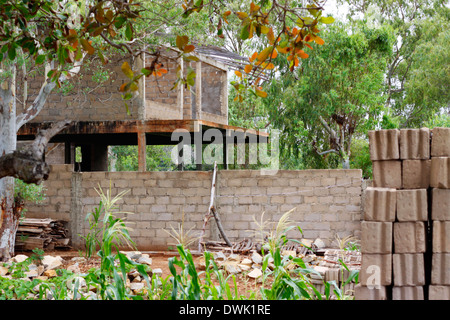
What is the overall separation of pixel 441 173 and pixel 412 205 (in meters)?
0.33

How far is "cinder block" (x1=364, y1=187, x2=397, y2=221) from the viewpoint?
14.0 ft

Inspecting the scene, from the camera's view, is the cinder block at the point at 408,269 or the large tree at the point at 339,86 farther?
the large tree at the point at 339,86

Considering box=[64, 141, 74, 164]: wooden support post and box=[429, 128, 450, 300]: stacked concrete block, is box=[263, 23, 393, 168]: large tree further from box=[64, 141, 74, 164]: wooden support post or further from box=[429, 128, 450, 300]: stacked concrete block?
box=[429, 128, 450, 300]: stacked concrete block

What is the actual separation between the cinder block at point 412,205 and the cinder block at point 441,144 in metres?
0.34

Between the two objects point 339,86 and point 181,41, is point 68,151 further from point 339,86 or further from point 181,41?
point 181,41

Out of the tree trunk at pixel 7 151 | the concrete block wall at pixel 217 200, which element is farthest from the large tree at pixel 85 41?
the concrete block wall at pixel 217 200

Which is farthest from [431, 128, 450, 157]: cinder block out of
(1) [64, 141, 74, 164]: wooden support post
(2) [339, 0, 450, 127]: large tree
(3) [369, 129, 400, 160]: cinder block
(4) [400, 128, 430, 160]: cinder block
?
(2) [339, 0, 450, 127]: large tree

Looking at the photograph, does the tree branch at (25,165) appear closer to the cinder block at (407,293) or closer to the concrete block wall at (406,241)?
the concrete block wall at (406,241)

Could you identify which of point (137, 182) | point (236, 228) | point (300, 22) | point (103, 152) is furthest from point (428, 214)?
point (103, 152)

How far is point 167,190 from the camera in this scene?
11117 mm

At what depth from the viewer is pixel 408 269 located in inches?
168

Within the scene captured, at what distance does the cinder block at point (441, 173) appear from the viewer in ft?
14.0

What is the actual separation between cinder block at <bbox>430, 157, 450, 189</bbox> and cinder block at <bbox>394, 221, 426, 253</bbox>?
33 cm

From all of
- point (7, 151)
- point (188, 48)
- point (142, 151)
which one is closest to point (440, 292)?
point (188, 48)
